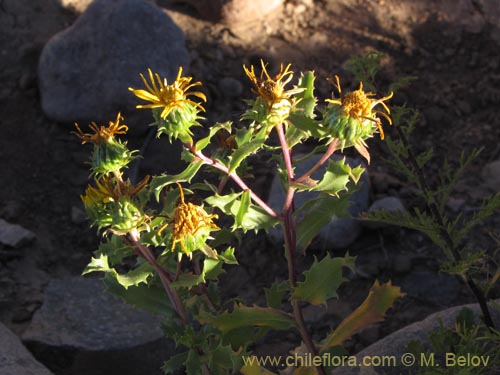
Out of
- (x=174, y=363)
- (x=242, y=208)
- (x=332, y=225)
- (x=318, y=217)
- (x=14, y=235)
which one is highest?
(x=242, y=208)

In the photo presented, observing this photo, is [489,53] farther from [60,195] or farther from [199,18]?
[60,195]

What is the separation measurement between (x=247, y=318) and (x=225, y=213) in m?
0.34

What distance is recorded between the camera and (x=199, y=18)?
5.46 m

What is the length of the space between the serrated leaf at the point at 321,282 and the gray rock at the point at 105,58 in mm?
2574

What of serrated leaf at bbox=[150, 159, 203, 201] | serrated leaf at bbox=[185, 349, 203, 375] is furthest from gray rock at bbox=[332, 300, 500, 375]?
serrated leaf at bbox=[150, 159, 203, 201]

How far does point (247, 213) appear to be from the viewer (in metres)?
2.27

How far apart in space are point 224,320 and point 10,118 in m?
2.93

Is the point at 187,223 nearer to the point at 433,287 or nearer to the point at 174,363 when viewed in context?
the point at 174,363

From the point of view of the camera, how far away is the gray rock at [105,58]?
15.4 ft

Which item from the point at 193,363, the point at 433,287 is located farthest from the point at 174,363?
the point at 433,287

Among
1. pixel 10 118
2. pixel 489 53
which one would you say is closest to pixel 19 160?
pixel 10 118

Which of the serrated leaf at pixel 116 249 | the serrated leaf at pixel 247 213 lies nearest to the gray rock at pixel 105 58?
the serrated leaf at pixel 116 249

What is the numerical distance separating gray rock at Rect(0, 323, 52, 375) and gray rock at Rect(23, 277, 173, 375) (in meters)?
0.38

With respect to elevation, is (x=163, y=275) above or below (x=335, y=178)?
below
